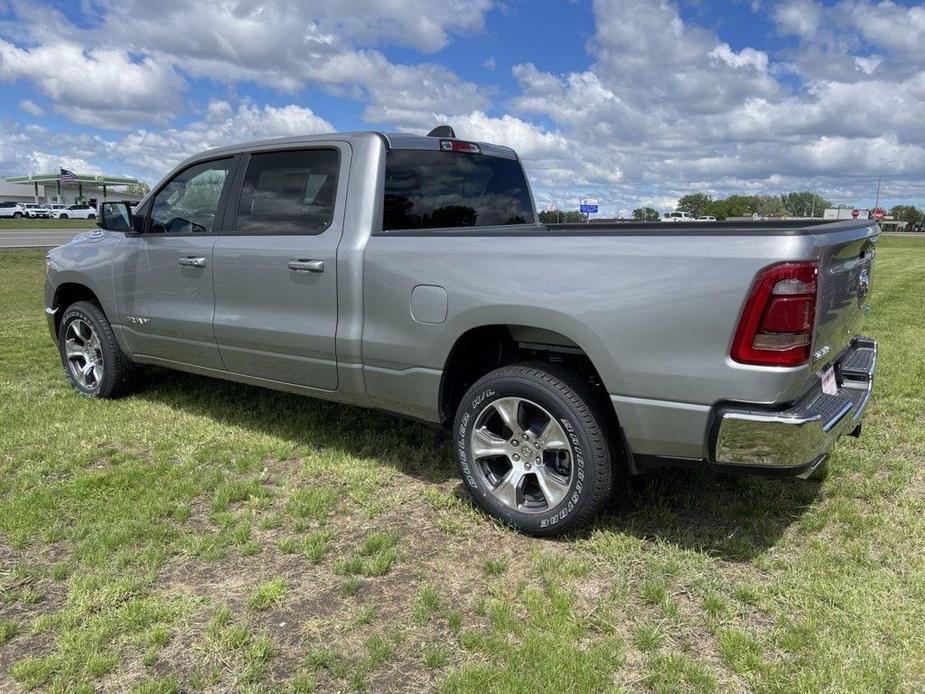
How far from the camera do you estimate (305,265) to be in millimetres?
3902

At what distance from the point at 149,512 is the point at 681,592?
2.53 meters

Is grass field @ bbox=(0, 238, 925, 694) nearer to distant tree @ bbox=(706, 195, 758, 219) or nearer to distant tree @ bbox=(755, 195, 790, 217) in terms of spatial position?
distant tree @ bbox=(706, 195, 758, 219)

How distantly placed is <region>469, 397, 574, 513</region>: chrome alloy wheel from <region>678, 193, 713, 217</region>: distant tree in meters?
55.1

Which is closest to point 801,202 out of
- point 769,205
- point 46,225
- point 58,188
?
point 769,205

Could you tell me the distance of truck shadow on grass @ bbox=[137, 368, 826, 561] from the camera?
3385mm

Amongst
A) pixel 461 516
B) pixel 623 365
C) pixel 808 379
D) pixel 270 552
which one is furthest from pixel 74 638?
pixel 808 379

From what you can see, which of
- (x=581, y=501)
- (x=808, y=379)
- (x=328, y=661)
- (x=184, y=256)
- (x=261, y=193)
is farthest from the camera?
(x=184, y=256)

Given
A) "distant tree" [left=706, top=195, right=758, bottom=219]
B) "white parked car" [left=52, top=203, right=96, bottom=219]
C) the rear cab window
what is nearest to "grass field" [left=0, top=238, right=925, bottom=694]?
the rear cab window

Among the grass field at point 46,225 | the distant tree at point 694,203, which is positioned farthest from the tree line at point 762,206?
the grass field at point 46,225

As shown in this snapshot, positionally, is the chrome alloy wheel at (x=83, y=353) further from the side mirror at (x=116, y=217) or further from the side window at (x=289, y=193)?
the side window at (x=289, y=193)

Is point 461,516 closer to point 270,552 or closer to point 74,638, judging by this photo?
point 270,552

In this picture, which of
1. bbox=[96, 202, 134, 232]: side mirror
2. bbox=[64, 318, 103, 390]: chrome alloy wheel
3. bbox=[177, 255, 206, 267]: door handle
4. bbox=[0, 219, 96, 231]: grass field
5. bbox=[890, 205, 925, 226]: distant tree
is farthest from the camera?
bbox=[890, 205, 925, 226]: distant tree

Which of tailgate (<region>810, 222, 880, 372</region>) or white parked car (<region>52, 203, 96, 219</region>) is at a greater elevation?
white parked car (<region>52, 203, 96, 219</region>)

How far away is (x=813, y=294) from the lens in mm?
2633
